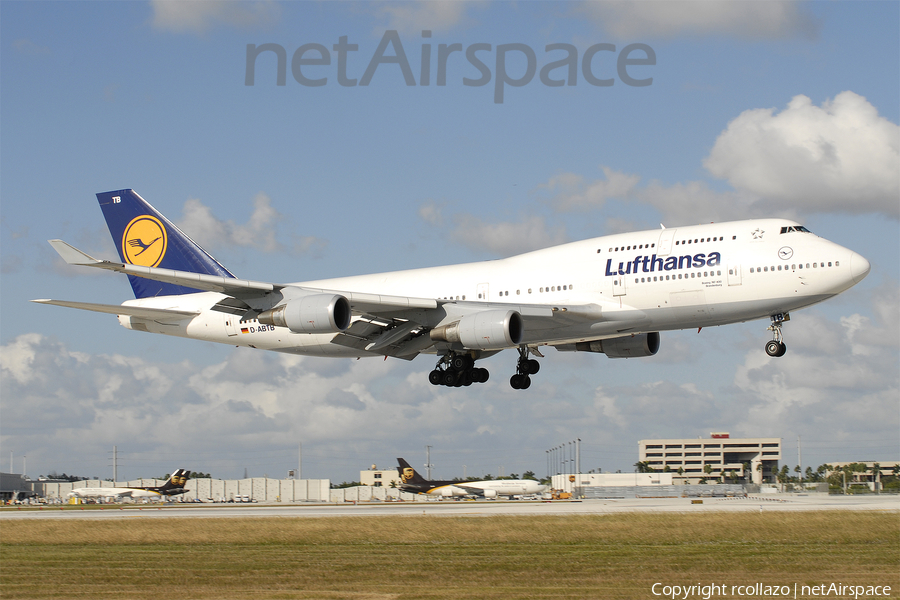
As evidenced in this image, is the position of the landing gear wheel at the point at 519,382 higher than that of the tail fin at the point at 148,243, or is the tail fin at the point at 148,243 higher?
→ the tail fin at the point at 148,243

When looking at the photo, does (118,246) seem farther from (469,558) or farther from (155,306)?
(469,558)

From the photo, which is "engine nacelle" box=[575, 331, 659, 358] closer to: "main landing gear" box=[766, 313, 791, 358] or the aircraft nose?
"main landing gear" box=[766, 313, 791, 358]

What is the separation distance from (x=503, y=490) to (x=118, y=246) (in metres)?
61.6

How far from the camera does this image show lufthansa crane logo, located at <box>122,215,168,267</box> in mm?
50781

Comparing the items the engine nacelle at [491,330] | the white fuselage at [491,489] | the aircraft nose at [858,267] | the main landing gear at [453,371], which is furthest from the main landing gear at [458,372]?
the white fuselage at [491,489]

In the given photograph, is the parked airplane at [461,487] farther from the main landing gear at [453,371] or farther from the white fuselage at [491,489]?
the main landing gear at [453,371]

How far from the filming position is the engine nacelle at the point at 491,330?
37.6 meters

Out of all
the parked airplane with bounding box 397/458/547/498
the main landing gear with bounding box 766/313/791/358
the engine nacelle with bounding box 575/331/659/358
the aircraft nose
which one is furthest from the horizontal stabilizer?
the parked airplane with bounding box 397/458/547/498

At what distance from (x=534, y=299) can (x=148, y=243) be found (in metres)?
23.7

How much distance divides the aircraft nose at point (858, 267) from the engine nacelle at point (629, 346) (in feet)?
40.2

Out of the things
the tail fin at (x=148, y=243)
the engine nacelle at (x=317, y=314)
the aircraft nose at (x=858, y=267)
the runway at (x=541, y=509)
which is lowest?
the runway at (x=541, y=509)

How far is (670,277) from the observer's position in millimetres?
36844

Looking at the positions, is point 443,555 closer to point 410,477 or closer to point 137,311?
point 137,311

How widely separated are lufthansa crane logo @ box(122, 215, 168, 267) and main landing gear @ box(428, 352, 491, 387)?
57.9 ft
